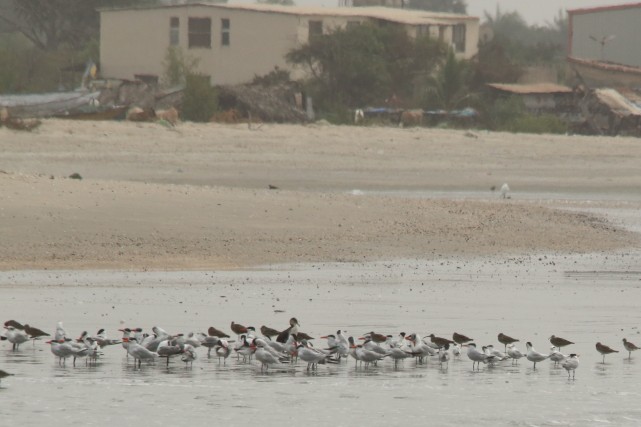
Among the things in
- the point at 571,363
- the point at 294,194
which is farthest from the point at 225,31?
the point at 571,363

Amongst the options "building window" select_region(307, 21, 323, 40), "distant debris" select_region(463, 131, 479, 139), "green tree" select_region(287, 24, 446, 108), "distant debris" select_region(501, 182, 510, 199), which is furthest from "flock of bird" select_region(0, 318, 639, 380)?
"building window" select_region(307, 21, 323, 40)

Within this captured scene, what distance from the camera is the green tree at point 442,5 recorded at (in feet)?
443

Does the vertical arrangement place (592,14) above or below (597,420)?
above

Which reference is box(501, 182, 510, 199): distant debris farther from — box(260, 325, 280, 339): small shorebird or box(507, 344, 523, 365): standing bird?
box(260, 325, 280, 339): small shorebird

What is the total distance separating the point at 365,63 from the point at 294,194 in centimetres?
2788

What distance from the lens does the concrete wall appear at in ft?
209

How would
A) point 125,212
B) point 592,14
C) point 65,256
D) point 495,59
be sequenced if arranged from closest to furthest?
point 65,256
point 125,212
point 495,59
point 592,14

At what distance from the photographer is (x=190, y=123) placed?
135 feet

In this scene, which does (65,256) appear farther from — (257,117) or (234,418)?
(257,117)

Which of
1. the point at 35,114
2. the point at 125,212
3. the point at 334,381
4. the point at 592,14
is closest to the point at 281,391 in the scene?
the point at 334,381

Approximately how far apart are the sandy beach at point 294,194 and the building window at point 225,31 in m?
17.3

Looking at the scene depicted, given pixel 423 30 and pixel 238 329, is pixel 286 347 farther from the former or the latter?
pixel 423 30

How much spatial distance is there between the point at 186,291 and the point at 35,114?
27.3m

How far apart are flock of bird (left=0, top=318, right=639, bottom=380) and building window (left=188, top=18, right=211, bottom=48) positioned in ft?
148
